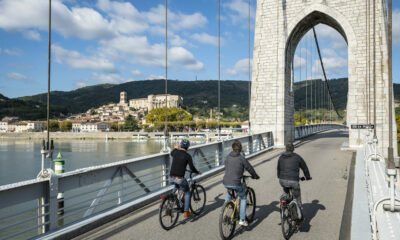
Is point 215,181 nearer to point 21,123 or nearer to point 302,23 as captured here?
point 302,23

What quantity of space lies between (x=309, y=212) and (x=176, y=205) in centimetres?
296

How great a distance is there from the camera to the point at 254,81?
2411cm

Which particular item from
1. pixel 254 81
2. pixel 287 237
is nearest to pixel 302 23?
pixel 254 81

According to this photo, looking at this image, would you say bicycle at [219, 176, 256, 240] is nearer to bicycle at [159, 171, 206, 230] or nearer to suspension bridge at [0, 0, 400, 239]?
suspension bridge at [0, 0, 400, 239]

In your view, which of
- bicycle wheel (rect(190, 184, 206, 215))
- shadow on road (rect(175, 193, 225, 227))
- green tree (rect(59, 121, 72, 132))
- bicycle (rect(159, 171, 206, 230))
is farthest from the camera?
green tree (rect(59, 121, 72, 132))

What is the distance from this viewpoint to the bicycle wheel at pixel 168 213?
5.72 meters

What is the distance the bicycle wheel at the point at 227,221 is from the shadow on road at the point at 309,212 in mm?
1387

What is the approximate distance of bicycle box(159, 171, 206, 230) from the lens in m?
5.76

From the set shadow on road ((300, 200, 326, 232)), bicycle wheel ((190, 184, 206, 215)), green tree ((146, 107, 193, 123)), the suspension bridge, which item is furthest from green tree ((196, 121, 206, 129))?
bicycle wheel ((190, 184, 206, 215))

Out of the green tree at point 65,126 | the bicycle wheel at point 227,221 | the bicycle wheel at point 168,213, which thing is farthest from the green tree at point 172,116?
the bicycle wheel at point 227,221

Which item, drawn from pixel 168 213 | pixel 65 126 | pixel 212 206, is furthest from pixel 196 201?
pixel 65 126

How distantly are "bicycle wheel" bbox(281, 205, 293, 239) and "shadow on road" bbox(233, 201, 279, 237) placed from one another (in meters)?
0.75

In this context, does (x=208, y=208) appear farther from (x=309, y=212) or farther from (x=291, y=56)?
(x=291, y=56)

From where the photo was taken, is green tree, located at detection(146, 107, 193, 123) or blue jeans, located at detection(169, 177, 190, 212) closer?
blue jeans, located at detection(169, 177, 190, 212)
